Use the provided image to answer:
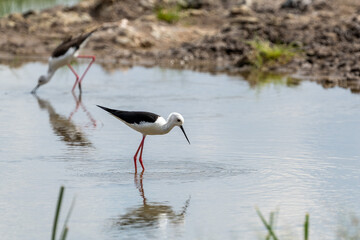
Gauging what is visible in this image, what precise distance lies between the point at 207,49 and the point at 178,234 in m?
12.0

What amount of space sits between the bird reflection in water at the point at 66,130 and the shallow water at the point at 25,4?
40.4 feet

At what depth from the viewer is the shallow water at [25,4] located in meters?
22.4

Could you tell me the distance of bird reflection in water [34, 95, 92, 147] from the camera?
27.4 feet

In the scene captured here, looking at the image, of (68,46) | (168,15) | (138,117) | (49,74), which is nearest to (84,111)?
(49,74)

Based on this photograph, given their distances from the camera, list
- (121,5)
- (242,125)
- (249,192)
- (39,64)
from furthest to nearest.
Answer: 1. (121,5)
2. (39,64)
3. (242,125)
4. (249,192)

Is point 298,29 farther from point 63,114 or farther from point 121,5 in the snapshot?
point 63,114

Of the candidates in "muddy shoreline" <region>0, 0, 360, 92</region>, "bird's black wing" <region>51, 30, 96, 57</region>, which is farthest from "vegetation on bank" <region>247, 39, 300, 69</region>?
"bird's black wing" <region>51, 30, 96, 57</region>

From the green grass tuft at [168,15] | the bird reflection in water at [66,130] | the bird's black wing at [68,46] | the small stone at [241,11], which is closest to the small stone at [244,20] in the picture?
the small stone at [241,11]

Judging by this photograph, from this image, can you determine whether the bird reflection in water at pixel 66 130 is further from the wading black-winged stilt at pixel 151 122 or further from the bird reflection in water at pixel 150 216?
the bird reflection in water at pixel 150 216

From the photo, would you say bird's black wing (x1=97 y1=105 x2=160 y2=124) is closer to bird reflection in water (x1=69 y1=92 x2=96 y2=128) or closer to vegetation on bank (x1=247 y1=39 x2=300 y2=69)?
bird reflection in water (x1=69 y1=92 x2=96 y2=128)

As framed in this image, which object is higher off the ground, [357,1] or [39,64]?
[357,1]

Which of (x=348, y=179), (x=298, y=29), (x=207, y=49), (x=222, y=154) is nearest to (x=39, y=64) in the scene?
(x=207, y=49)

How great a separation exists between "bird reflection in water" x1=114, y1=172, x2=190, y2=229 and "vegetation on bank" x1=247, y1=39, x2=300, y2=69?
367 inches

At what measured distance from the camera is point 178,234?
5117mm
